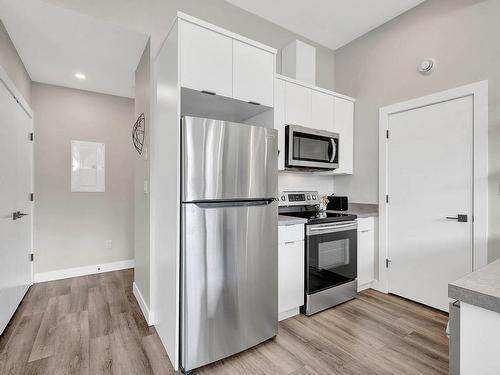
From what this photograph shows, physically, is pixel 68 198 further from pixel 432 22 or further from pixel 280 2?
pixel 432 22

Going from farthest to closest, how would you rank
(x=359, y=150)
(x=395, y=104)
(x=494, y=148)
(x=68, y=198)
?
(x=68, y=198) < (x=359, y=150) < (x=395, y=104) < (x=494, y=148)

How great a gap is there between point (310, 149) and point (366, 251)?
136 centimetres

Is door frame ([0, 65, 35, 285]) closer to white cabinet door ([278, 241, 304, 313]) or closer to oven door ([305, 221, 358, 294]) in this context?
white cabinet door ([278, 241, 304, 313])

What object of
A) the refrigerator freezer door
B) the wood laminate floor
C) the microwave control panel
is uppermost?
the refrigerator freezer door

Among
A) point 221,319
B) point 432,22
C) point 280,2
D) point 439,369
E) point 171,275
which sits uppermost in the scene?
point 280,2

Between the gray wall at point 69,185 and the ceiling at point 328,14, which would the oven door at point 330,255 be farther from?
the gray wall at point 69,185

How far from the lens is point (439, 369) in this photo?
1.70m

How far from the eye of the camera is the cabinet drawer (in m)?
2.23

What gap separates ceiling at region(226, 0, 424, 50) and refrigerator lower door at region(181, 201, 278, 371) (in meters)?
2.17

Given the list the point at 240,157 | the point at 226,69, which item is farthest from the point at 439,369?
the point at 226,69

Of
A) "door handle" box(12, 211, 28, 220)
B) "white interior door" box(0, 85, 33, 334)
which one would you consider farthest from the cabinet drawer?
"door handle" box(12, 211, 28, 220)

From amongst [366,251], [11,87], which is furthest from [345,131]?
[11,87]

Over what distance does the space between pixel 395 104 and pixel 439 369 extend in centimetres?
243

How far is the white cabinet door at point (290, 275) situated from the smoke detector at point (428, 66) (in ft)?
6.99
